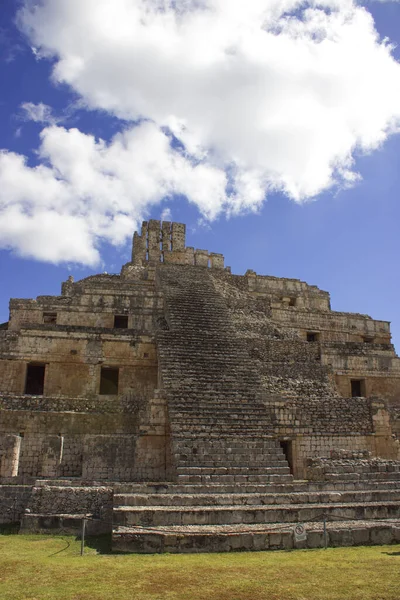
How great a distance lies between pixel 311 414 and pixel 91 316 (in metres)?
10.3

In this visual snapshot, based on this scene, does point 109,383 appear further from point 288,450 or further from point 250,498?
point 250,498

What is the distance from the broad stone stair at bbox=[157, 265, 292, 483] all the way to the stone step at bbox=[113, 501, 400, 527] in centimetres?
238

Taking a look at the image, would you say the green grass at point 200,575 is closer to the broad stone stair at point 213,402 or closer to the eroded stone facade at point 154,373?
the broad stone stair at point 213,402

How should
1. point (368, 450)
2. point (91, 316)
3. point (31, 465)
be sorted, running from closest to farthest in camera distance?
point (31, 465), point (368, 450), point (91, 316)

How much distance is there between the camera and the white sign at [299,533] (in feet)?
30.6

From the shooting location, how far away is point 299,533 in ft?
30.8

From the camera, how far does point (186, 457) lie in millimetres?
13453

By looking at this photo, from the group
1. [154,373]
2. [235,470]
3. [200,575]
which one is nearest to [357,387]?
[154,373]

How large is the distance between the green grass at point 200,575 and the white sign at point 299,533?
0.27 meters

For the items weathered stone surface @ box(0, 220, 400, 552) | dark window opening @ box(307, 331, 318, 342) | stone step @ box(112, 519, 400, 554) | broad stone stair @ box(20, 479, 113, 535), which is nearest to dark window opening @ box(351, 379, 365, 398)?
weathered stone surface @ box(0, 220, 400, 552)

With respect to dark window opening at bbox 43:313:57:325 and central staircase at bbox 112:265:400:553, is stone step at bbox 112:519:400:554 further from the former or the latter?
dark window opening at bbox 43:313:57:325

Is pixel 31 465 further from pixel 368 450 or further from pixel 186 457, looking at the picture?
pixel 368 450

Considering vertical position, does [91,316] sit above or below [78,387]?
above

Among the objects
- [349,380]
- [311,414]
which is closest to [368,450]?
[311,414]
